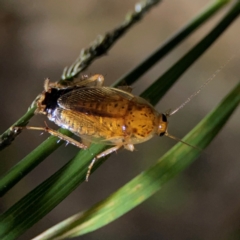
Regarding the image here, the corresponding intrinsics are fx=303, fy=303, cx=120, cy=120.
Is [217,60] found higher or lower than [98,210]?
higher

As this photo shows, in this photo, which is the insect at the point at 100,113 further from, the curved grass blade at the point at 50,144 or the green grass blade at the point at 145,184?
the green grass blade at the point at 145,184

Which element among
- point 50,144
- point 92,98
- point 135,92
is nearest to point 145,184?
point 50,144

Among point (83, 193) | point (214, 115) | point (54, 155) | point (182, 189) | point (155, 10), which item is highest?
point (155, 10)

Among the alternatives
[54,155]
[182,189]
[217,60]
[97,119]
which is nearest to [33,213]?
[97,119]

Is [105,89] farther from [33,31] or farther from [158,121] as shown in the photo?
[33,31]

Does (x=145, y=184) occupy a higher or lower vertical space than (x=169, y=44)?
lower

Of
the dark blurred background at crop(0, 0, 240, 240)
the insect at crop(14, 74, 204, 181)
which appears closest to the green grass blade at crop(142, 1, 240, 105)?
the insect at crop(14, 74, 204, 181)

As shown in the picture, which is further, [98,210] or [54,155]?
[54,155]

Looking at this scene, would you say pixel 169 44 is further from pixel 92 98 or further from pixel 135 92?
pixel 135 92
